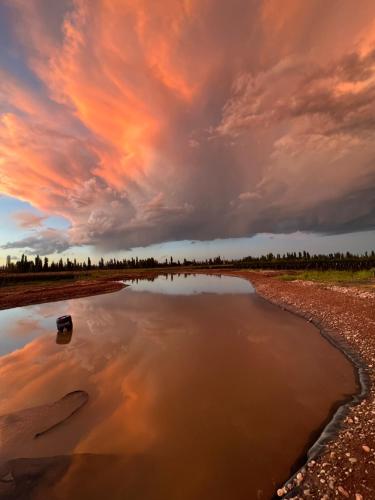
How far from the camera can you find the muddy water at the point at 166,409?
23.9ft

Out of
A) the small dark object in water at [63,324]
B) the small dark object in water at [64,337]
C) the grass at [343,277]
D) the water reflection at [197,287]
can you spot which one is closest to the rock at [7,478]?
the small dark object in water at [64,337]

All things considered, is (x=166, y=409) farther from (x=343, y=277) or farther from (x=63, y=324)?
(x=343, y=277)

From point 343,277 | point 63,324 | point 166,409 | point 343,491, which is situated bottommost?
point 166,409

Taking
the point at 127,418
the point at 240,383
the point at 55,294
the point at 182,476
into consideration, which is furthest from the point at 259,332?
the point at 55,294

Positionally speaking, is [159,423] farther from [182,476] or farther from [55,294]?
[55,294]

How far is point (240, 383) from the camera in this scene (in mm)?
12938

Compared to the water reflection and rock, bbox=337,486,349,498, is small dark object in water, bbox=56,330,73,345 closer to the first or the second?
rock, bbox=337,486,349,498

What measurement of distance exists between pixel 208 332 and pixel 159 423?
40.7ft

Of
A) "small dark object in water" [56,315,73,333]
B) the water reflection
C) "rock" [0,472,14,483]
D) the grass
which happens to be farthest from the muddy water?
the grass

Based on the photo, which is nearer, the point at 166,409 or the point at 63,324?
the point at 166,409

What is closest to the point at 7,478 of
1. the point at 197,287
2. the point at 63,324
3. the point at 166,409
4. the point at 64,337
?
the point at 166,409

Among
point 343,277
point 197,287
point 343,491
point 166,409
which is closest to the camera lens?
point 343,491

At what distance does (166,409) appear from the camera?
1087cm

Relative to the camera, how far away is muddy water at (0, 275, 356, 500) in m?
7.29
